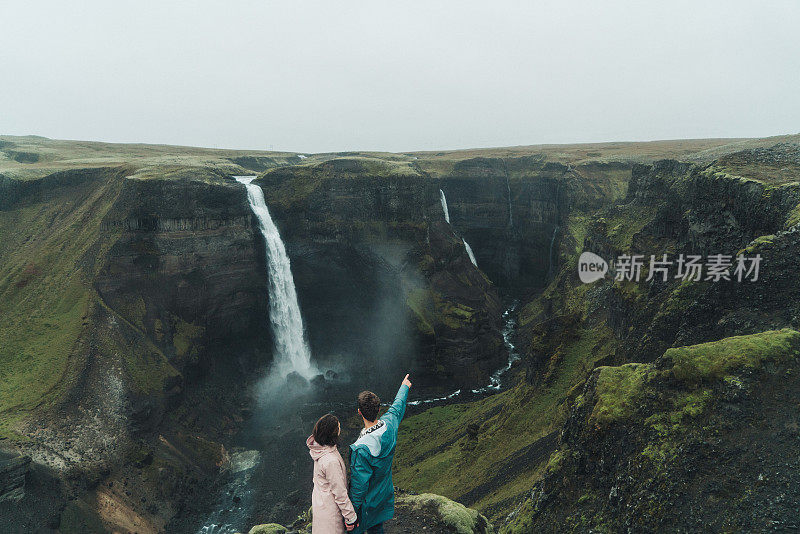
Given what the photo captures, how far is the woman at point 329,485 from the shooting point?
698cm

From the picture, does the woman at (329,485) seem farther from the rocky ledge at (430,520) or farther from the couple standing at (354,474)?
the rocky ledge at (430,520)

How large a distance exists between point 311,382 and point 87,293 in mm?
24061

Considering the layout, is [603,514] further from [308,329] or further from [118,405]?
[308,329]

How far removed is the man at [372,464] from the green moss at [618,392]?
8557 mm

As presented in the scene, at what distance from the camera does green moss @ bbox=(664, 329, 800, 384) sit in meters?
12.0

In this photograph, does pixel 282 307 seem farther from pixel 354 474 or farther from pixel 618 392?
pixel 354 474

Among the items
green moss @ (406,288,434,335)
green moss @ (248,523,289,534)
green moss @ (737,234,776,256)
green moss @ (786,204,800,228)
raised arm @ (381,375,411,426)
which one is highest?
green moss @ (786,204,800,228)

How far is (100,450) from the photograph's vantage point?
32.1 metres

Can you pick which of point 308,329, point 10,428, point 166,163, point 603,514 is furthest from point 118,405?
point 603,514

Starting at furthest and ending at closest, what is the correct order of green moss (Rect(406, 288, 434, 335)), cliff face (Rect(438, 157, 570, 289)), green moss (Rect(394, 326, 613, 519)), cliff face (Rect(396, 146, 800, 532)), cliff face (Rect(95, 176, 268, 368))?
cliff face (Rect(438, 157, 570, 289))
green moss (Rect(406, 288, 434, 335))
cliff face (Rect(95, 176, 268, 368))
green moss (Rect(394, 326, 613, 519))
cliff face (Rect(396, 146, 800, 532))

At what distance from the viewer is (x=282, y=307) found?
5350cm

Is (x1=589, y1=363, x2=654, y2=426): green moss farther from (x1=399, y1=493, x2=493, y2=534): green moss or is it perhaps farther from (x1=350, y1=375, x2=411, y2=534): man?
(x1=350, y1=375, x2=411, y2=534): man

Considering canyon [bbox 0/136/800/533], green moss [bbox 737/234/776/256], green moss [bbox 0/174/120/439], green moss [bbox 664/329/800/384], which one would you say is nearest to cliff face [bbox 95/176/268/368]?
canyon [bbox 0/136/800/533]

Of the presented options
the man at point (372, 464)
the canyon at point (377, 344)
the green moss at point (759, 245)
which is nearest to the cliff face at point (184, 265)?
the canyon at point (377, 344)
